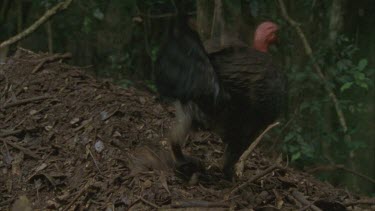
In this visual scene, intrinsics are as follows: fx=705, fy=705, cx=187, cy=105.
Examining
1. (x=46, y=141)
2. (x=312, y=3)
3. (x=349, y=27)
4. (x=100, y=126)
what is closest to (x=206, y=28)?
(x=100, y=126)

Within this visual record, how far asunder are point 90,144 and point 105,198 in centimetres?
68

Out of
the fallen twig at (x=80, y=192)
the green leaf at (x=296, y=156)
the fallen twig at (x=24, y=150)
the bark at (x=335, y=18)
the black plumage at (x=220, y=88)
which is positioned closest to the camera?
the black plumage at (x=220, y=88)

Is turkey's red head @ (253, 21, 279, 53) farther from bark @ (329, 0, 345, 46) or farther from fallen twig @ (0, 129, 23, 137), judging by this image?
bark @ (329, 0, 345, 46)

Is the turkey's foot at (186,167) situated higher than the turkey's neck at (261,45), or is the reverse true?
the turkey's neck at (261,45)

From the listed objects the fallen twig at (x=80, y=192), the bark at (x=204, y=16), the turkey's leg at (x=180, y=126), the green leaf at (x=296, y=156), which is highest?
the bark at (x=204, y=16)

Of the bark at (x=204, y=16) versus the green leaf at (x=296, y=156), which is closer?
the bark at (x=204, y=16)

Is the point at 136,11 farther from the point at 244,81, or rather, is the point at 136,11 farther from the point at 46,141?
the point at 244,81

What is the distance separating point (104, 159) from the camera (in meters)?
5.62

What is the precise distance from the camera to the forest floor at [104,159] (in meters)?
5.23

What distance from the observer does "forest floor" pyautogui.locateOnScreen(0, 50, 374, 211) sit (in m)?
5.23

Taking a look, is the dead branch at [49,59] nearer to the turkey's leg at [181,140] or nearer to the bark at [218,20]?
the bark at [218,20]

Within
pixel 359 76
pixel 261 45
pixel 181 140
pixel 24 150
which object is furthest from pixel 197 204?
pixel 359 76

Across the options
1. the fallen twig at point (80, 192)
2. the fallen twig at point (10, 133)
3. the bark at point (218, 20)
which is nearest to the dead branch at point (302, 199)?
the bark at point (218, 20)

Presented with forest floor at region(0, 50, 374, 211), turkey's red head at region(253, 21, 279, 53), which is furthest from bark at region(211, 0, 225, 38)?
forest floor at region(0, 50, 374, 211)
